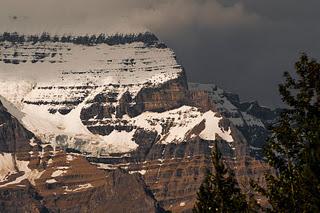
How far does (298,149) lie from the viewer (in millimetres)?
91500

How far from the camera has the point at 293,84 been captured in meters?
94.2

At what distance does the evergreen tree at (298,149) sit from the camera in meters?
84.2

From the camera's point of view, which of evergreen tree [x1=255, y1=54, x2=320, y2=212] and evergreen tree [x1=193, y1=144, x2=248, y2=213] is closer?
evergreen tree [x1=255, y1=54, x2=320, y2=212]

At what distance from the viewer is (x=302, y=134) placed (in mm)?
91312

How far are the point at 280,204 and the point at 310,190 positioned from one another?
498 cm

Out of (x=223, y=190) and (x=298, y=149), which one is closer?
(x=298, y=149)

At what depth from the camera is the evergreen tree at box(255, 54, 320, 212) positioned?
8419 cm

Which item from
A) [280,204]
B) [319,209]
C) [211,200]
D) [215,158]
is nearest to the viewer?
[319,209]

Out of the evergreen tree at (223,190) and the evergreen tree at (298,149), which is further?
the evergreen tree at (223,190)

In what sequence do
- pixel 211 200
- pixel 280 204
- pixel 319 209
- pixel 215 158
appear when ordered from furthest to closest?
pixel 211 200 → pixel 215 158 → pixel 280 204 → pixel 319 209

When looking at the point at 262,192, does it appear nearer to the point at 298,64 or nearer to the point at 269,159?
the point at 269,159

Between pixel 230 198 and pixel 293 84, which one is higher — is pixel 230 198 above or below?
below

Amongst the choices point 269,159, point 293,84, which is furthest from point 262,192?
point 293,84

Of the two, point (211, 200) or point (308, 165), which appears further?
point (211, 200)
